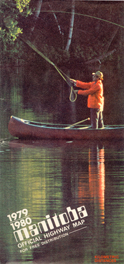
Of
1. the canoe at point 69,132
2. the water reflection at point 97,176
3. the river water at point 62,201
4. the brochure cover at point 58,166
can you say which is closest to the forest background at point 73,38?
the brochure cover at point 58,166

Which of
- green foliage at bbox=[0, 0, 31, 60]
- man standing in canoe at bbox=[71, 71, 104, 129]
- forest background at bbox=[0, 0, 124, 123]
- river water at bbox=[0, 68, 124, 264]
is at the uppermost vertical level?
forest background at bbox=[0, 0, 124, 123]

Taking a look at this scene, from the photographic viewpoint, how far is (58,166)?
19.6 feet

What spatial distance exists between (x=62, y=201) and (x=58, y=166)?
4.74 feet

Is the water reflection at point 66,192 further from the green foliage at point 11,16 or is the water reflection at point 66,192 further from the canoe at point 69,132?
the green foliage at point 11,16

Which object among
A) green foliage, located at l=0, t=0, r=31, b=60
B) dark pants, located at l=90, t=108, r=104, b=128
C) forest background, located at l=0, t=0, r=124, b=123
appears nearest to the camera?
dark pants, located at l=90, t=108, r=104, b=128

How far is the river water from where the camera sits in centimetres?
378

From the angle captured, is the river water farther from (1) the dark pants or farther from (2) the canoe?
(1) the dark pants

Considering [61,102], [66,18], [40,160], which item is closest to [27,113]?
[61,102]

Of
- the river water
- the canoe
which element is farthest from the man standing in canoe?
the river water

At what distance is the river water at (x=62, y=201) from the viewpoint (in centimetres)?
378

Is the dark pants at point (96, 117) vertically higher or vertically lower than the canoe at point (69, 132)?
higher

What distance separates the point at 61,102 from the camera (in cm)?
1368

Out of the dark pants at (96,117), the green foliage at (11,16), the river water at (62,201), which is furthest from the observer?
the green foliage at (11,16)

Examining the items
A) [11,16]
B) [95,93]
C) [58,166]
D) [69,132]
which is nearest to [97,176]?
[58,166]
